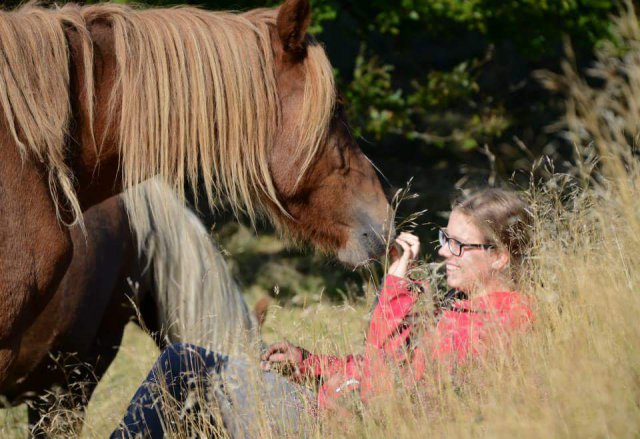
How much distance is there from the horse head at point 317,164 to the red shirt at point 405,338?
269 mm

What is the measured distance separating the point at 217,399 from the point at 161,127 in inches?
43.1

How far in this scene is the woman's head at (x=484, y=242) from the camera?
3225 millimetres

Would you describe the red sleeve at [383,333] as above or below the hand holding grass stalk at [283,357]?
above

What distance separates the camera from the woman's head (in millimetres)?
3225

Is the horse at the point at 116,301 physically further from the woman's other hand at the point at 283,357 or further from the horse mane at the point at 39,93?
the horse mane at the point at 39,93

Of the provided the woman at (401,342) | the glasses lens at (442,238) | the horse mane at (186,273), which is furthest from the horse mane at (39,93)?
the horse mane at (186,273)

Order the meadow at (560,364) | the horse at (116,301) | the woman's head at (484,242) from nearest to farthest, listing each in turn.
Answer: the meadow at (560,364) → the woman's head at (484,242) → the horse at (116,301)

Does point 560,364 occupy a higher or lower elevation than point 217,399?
higher

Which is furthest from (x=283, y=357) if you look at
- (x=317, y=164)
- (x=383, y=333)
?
(x=317, y=164)

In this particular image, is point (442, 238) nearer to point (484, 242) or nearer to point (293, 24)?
point (484, 242)

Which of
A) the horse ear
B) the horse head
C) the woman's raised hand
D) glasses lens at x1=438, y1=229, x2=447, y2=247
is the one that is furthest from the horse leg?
glasses lens at x1=438, y1=229, x2=447, y2=247

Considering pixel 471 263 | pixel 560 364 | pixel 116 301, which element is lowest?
pixel 116 301

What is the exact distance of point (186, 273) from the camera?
462cm

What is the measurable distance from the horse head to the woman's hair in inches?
14.1
